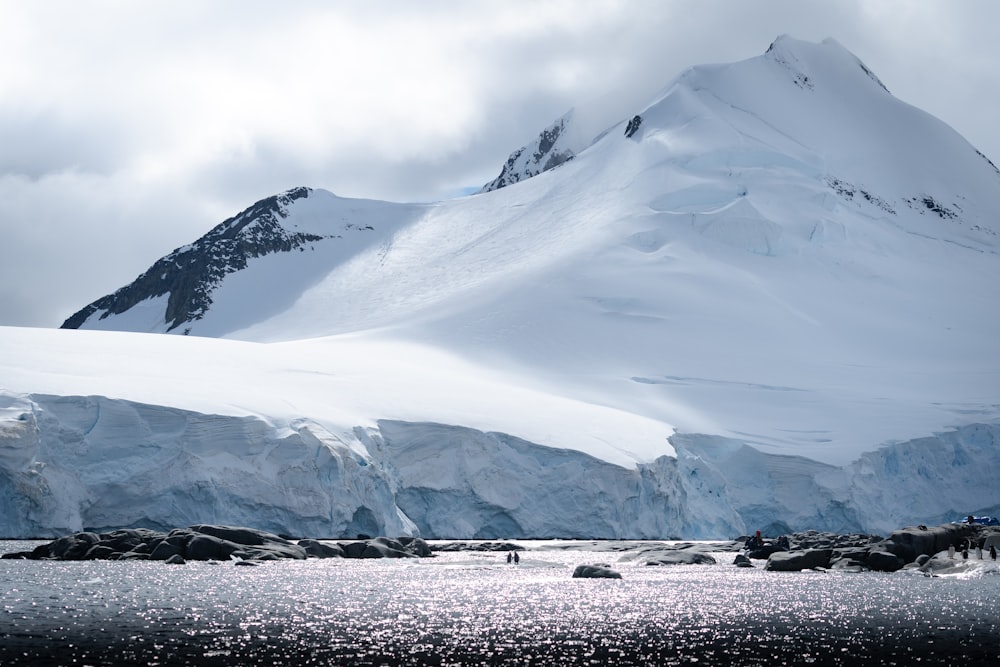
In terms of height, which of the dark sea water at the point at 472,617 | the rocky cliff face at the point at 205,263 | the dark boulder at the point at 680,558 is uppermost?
the rocky cliff face at the point at 205,263

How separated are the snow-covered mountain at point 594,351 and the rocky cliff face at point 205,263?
0.51m

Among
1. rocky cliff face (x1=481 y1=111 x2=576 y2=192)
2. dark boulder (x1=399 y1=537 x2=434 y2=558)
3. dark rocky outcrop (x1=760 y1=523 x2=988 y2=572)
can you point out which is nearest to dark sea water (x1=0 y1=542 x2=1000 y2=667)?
dark rocky outcrop (x1=760 y1=523 x2=988 y2=572)

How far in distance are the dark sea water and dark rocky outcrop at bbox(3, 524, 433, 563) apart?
1.35m

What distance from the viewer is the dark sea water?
66.7 ft

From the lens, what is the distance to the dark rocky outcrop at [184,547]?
37.5 m

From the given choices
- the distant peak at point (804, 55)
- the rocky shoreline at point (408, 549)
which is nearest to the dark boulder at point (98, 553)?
the rocky shoreline at point (408, 549)

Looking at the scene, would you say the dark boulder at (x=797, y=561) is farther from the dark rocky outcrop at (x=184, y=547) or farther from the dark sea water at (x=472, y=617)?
the dark rocky outcrop at (x=184, y=547)

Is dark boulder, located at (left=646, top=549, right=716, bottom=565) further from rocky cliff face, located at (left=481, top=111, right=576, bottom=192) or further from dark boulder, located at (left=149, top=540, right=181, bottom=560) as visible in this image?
rocky cliff face, located at (left=481, top=111, right=576, bottom=192)

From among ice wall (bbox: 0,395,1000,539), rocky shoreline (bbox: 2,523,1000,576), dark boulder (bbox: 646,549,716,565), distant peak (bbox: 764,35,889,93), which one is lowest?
dark boulder (bbox: 646,549,716,565)

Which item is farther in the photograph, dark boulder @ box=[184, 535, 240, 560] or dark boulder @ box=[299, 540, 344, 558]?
dark boulder @ box=[299, 540, 344, 558]

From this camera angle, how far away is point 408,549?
46.1m

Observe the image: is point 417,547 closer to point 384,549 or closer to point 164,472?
point 384,549

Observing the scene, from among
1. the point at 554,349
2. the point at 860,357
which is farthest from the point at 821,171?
the point at 554,349

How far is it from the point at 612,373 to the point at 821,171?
48.1 meters
